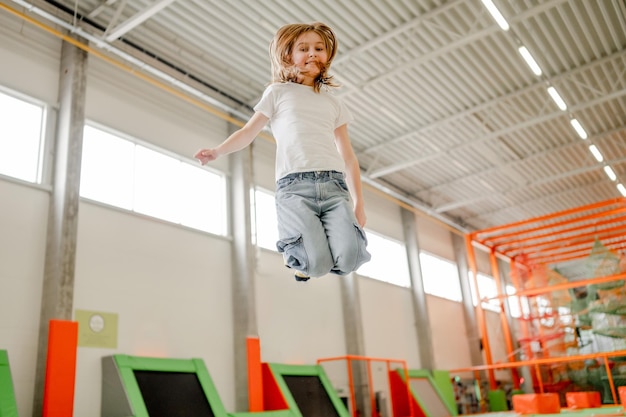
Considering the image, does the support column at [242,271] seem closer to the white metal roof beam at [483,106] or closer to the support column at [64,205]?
the support column at [64,205]

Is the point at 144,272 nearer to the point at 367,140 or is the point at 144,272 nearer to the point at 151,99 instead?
the point at 151,99

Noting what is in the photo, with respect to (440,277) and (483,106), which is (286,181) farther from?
(440,277)

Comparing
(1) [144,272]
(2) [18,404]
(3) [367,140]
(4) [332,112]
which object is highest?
(3) [367,140]

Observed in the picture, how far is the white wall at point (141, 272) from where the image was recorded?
852 centimetres

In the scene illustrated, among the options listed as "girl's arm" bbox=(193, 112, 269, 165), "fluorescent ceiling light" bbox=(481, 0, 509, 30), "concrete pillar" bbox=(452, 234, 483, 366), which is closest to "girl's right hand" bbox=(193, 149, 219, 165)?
"girl's arm" bbox=(193, 112, 269, 165)

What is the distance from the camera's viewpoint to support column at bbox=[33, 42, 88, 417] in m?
8.38

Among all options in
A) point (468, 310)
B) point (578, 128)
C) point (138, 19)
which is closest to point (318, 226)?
point (138, 19)

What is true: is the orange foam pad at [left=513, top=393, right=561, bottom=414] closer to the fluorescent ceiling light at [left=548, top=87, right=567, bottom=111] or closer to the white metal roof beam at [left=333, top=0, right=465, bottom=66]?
the fluorescent ceiling light at [left=548, top=87, right=567, bottom=111]

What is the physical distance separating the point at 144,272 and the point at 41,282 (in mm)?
1830

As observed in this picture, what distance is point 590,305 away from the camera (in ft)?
45.2

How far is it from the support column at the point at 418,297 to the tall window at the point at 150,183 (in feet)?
25.9

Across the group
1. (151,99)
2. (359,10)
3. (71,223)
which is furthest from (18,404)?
(359,10)

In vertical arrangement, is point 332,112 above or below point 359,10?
below

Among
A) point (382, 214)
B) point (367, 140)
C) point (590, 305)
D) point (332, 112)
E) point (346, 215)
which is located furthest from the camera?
point (382, 214)
